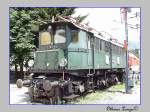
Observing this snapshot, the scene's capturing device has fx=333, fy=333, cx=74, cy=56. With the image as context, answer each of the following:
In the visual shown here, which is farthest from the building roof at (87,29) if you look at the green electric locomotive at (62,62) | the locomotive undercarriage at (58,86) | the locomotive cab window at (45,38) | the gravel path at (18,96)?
the gravel path at (18,96)

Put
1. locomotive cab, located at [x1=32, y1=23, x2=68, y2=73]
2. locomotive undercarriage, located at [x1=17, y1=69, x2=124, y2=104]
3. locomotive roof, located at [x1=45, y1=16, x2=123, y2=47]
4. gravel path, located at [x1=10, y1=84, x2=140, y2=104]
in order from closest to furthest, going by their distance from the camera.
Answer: locomotive undercarriage, located at [x1=17, y1=69, x2=124, y2=104], locomotive cab, located at [x1=32, y1=23, x2=68, y2=73], gravel path, located at [x1=10, y1=84, x2=140, y2=104], locomotive roof, located at [x1=45, y1=16, x2=123, y2=47]

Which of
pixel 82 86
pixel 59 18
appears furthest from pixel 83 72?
pixel 59 18

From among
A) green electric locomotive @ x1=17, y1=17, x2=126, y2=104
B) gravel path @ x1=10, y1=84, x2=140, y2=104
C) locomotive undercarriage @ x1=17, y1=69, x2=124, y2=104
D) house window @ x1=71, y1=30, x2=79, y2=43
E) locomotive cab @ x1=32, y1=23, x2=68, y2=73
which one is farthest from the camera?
house window @ x1=71, y1=30, x2=79, y2=43

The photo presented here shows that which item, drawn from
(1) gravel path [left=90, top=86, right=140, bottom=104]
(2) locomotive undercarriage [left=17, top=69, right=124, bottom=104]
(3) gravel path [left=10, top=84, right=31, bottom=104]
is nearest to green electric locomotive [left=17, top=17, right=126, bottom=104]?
(2) locomotive undercarriage [left=17, top=69, right=124, bottom=104]

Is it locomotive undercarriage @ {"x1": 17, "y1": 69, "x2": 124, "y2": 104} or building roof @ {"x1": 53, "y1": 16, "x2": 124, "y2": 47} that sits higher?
building roof @ {"x1": 53, "y1": 16, "x2": 124, "y2": 47}

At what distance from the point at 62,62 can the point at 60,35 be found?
128 centimetres

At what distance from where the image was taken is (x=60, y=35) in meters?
13.5

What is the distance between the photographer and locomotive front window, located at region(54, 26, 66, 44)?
13.4 meters

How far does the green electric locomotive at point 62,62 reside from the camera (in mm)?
12875

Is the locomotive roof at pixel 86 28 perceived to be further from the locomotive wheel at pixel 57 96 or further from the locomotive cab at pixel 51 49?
the locomotive wheel at pixel 57 96

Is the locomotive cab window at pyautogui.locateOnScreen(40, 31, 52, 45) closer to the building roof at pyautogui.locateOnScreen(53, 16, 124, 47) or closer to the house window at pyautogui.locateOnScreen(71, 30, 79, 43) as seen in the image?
the building roof at pyautogui.locateOnScreen(53, 16, 124, 47)

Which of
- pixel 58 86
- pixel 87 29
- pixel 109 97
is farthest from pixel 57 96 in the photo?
pixel 87 29

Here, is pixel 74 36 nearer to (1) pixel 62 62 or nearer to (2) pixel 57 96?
(1) pixel 62 62

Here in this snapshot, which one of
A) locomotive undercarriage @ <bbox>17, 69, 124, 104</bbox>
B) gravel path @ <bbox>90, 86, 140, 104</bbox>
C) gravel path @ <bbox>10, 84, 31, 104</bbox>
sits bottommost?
gravel path @ <bbox>90, 86, 140, 104</bbox>
